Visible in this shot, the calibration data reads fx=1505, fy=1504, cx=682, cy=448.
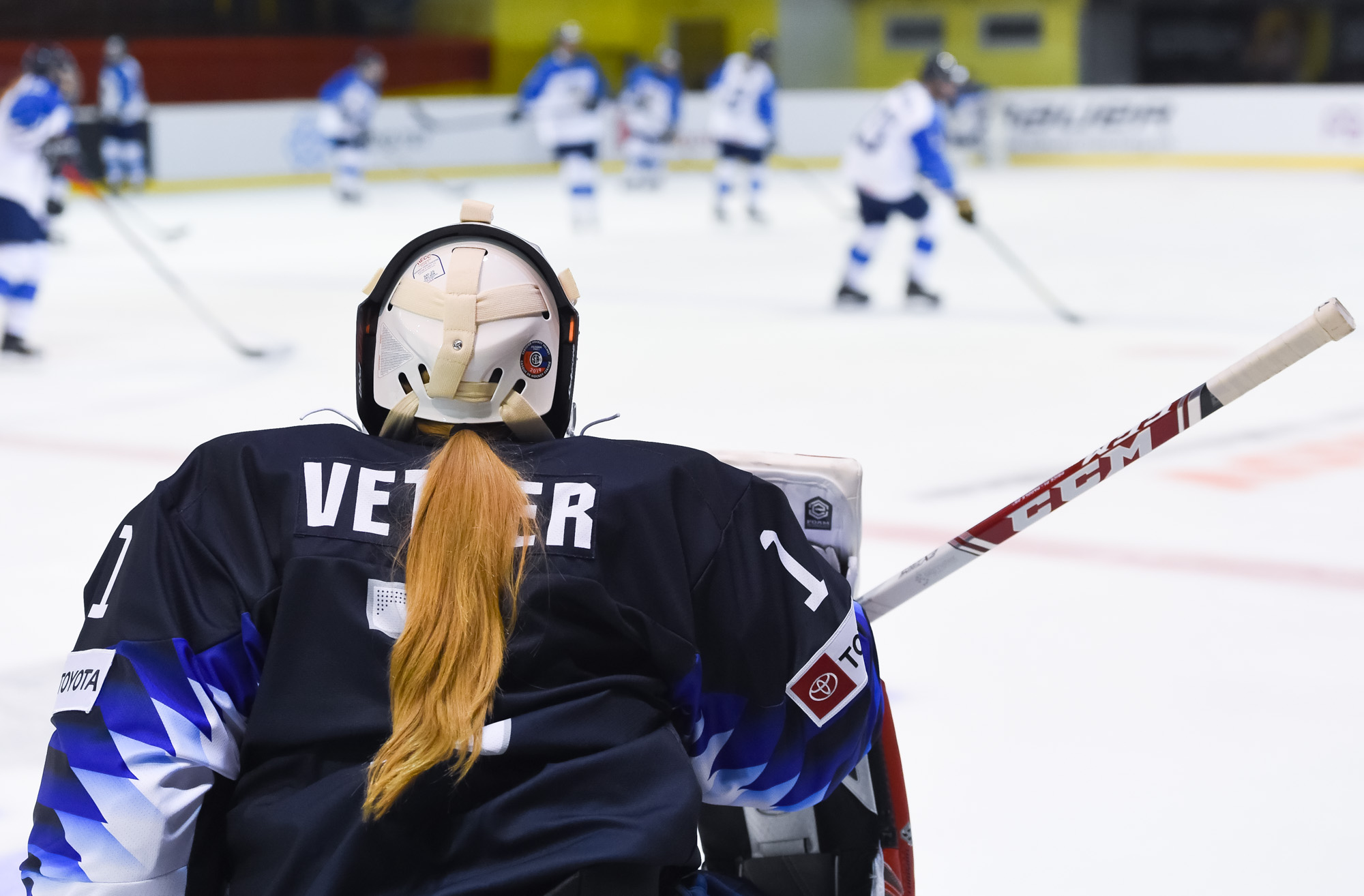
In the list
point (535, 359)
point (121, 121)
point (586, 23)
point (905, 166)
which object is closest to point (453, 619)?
point (535, 359)

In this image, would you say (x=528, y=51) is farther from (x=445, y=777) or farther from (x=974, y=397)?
(x=445, y=777)

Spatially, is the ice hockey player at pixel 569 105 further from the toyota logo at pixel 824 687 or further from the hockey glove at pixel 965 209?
the toyota logo at pixel 824 687

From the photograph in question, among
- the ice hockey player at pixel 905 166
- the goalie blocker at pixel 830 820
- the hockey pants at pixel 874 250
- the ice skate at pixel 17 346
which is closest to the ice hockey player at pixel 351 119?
the ice hockey player at pixel 905 166

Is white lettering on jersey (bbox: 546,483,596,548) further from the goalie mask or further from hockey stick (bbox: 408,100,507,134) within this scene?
hockey stick (bbox: 408,100,507,134)

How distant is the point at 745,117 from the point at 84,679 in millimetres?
10975

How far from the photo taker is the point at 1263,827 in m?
2.02

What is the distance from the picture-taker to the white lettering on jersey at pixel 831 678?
1.13 metres

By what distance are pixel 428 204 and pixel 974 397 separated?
8.96m

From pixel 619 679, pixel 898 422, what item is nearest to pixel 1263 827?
pixel 619 679

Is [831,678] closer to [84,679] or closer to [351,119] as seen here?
[84,679]

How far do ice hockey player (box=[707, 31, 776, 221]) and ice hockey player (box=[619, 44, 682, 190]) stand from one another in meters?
2.68

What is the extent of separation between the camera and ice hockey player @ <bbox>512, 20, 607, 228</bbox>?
11.5 meters

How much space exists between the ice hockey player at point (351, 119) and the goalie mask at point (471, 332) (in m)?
12.5

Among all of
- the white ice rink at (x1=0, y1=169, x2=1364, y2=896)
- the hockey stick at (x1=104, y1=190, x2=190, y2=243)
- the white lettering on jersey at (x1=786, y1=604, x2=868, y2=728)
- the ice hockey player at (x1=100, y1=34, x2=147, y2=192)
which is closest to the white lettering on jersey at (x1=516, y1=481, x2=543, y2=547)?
the white lettering on jersey at (x1=786, y1=604, x2=868, y2=728)
